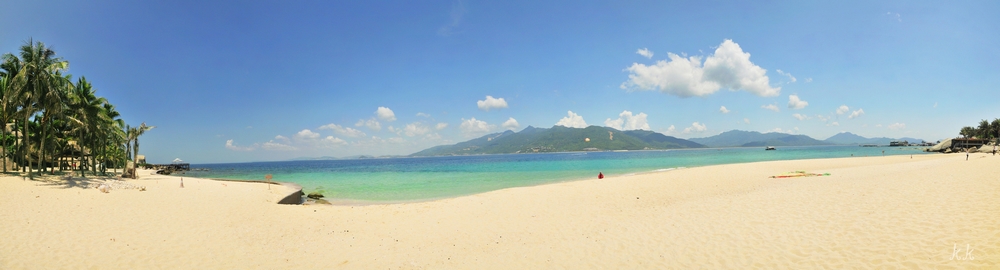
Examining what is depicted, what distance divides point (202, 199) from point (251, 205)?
3.23 m

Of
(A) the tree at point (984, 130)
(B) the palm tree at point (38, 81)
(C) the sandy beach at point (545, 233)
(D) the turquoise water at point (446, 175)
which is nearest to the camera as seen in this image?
(C) the sandy beach at point (545, 233)

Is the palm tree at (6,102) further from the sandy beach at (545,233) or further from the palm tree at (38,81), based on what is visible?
the sandy beach at (545,233)

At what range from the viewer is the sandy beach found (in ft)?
22.6

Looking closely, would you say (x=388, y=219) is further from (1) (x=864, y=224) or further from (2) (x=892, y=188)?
(2) (x=892, y=188)

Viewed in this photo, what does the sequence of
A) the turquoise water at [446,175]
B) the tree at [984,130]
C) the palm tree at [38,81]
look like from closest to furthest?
1. the palm tree at [38,81]
2. the turquoise water at [446,175]
3. the tree at [984,130]

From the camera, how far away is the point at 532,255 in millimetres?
7781

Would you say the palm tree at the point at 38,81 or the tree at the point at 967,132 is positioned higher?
the palm tree at the point at 38,81

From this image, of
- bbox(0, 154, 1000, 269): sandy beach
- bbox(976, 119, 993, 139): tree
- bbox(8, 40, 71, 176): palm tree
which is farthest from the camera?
bbox(976, 119, 993, 139): tree

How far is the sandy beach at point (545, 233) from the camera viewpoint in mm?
6887

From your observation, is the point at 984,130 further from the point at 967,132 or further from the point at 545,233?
the point at 545,233

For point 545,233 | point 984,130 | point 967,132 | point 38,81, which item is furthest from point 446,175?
point 967,132

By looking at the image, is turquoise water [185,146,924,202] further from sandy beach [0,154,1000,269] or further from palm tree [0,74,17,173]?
palm tree [0,74,17,173]

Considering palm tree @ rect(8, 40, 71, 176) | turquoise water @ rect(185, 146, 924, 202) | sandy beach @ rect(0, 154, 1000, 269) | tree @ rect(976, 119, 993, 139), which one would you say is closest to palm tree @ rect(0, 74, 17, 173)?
palm tree @ rect(8, 40, 71, 176)

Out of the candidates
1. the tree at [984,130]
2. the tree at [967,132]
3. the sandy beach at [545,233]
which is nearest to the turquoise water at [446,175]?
the sandy beach at [545,233]
